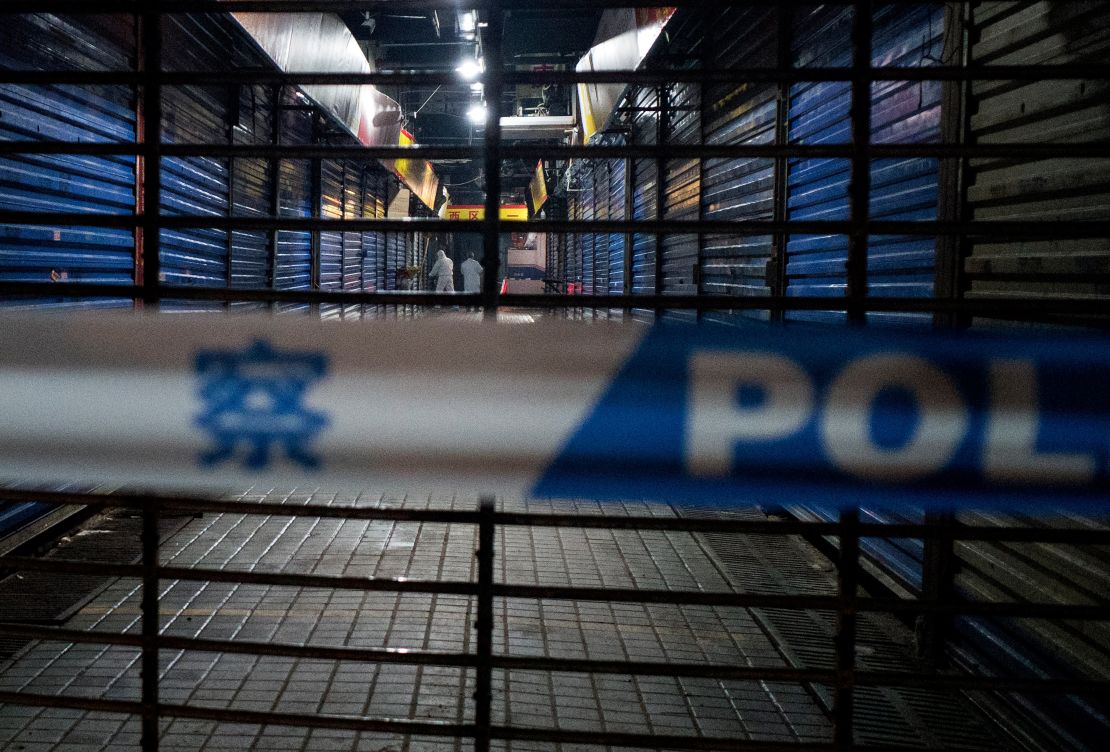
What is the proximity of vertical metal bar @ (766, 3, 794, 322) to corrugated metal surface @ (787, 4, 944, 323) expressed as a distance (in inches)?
2.3

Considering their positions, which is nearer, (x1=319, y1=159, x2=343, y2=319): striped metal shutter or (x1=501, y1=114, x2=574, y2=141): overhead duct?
(x1=319, y1=159, x2=343, y2=319): striped metal shutter

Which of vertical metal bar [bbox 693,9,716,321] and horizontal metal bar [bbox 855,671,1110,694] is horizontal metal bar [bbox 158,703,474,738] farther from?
vertical metal bar [bbox 693,9,716,321]

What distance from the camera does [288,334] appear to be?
226cm

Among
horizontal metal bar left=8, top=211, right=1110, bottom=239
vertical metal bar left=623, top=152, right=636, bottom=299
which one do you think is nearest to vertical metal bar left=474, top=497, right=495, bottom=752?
horizontal metal bar left=8, top=211, right=1110, bottom=239

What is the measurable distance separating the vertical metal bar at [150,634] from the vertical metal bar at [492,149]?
142 cm

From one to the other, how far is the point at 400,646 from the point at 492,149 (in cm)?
328

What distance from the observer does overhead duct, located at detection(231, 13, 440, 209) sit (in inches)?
277

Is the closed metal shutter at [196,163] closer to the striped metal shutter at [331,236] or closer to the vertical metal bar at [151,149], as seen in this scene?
the striped metal shutter at [331,236]

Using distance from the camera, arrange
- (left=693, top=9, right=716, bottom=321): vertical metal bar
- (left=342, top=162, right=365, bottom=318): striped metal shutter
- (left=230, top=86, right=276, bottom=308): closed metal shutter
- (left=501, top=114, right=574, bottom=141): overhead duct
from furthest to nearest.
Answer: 1. (left=342, top=162, right=365, bottom=318): striped metal shutter
2. (left=501, top=114, right=574, bottom=141): overhead duct
3. (left=230, top=86, right=276, bottom=308): closed metal shutter
4. (left=693, top=9, right=716, bottom=321): vertical metal bar

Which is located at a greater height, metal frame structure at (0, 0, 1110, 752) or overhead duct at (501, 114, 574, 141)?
overhead duct at (501, 114, 574, 141)

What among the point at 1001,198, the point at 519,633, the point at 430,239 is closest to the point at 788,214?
the point at 1001,198

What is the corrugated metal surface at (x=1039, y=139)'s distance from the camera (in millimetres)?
3400

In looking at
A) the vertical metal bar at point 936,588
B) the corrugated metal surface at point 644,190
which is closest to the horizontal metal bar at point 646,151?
the vertical metal bar at point 936,588

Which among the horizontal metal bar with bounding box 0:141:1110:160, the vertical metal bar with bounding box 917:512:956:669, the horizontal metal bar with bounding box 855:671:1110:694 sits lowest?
the vertical metal bar with bounding box 917:512:956:669
